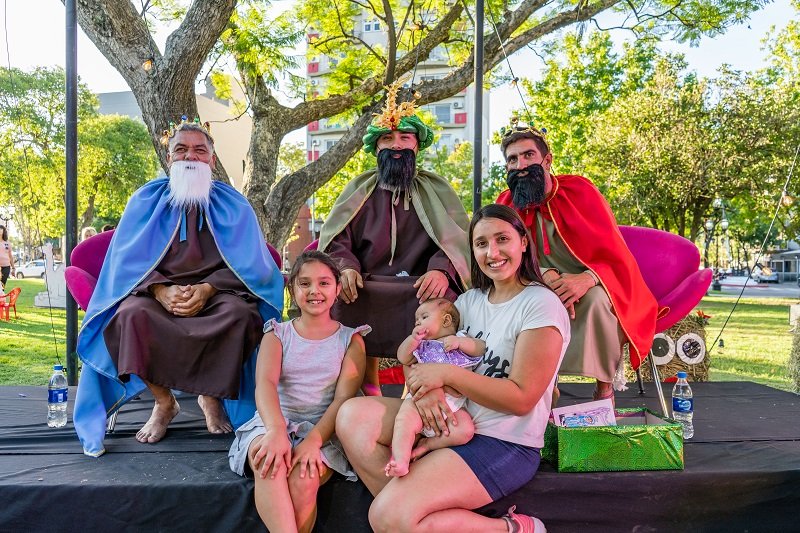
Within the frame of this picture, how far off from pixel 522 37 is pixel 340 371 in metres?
7.01

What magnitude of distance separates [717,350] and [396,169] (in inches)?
295

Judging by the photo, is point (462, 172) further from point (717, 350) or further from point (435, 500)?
point (435, 500)

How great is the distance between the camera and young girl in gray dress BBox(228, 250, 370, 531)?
2398mm

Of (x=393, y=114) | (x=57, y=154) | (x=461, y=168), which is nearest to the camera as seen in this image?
(x=393, y=114)

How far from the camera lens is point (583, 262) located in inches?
142

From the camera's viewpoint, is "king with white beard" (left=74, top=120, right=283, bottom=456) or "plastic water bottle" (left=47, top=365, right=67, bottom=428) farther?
"plastic water bottle" (left=47, top=365, right=67, bottom=428)

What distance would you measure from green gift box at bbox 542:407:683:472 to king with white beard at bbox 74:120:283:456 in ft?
5.52

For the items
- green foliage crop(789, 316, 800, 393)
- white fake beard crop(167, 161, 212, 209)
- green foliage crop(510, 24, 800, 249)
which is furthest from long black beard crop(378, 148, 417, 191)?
green foliage crop(510, 24, 800, 249)

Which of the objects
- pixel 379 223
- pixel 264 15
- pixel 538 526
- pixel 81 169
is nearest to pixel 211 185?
pixel 379 223

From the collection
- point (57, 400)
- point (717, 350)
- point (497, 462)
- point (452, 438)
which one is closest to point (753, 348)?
point (717, 350)

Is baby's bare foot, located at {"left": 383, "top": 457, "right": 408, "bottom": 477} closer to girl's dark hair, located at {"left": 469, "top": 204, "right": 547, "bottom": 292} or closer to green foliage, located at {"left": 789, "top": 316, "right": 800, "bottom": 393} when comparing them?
girl's dark hair, located at {"left": 469, "top": 204, "right": 547, "bottom": 292}

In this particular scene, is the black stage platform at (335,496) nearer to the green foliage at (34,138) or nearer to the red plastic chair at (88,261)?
the red plastic chair at (88,261)

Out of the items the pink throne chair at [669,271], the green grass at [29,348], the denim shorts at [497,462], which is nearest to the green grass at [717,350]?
the green grass at [29,348]

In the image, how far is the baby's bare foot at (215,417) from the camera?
341cm
